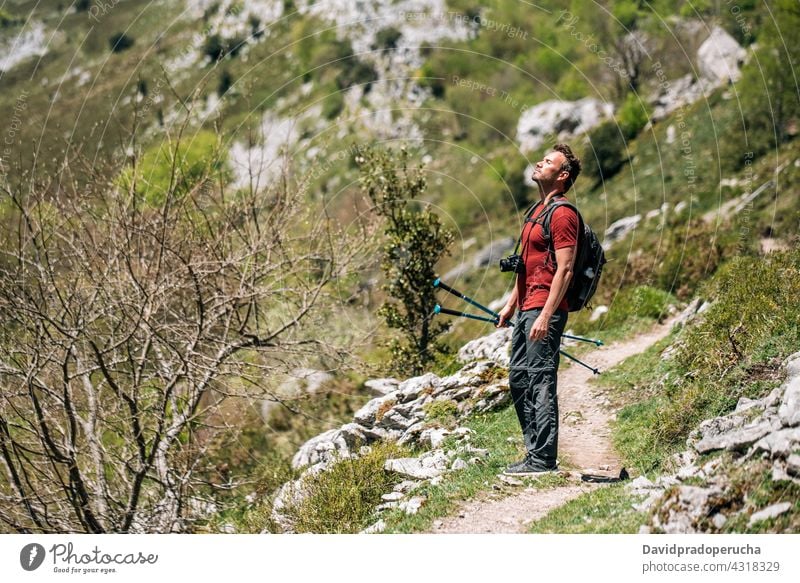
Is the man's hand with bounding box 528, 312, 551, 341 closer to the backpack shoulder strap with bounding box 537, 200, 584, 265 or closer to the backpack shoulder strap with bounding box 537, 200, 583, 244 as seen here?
the backpack shoulder strap with bounding box 537, 200, 584, 265

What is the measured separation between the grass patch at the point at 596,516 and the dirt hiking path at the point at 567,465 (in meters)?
0.17

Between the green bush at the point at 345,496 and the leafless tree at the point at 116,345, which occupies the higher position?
the leafless tree at the point at 116,345

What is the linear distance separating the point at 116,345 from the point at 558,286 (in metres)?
4.87

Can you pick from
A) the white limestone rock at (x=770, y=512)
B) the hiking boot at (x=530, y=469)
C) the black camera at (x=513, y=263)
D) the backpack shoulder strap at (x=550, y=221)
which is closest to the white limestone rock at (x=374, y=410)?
the hiking boot at (x=530, y=469)

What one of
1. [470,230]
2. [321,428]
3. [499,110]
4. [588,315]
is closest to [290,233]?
[321,428]

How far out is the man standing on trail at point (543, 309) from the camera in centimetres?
596

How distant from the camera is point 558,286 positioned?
5906 millimetres

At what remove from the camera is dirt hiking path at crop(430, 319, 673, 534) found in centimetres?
588

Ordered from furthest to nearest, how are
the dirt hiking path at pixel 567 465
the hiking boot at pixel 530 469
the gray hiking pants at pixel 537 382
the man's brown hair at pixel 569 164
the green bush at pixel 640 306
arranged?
the green bush at pixel 640 306 < the hiking boot at pixel 530 469 < the man's brown hair at pixel 569 164 < the gray hiking pants at pixel 537 382 < the dirt hiking path at pixel 567 465

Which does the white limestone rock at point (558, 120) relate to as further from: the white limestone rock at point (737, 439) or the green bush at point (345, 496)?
the white limestone rock at point (737, 439)

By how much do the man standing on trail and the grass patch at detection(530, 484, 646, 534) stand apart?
0.65 metres

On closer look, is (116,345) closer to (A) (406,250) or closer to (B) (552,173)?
(B) (552,173)

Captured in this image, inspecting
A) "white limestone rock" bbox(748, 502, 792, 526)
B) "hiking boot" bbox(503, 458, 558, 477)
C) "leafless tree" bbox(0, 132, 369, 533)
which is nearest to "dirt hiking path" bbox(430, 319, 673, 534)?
"hiking boot" bbox(503, 458, 558, 477)

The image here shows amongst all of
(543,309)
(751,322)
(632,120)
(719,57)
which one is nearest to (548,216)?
(543,309)
